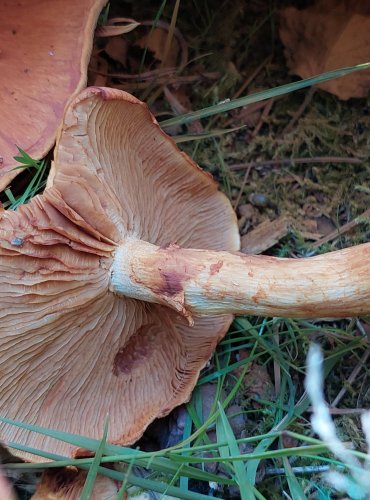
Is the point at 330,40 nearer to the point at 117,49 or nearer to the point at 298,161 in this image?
the point at 298,161

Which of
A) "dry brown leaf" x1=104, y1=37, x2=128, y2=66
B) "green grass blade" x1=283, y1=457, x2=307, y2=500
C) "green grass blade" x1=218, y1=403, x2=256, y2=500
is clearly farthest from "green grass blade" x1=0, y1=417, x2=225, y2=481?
"dry brown leaf" x1=104, y1=37, x2=128, y2=66

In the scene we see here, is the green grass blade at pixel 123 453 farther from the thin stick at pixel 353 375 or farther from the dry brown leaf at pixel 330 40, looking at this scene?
the dry brown leaf at pixel 330 40

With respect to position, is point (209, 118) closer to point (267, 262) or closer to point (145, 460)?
point (267, 262)

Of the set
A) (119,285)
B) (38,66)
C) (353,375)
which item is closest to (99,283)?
(119,285)

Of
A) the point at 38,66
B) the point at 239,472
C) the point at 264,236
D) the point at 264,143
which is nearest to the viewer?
the point at 239,472

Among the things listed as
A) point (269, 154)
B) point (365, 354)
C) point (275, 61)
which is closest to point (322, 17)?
point (275, 61)

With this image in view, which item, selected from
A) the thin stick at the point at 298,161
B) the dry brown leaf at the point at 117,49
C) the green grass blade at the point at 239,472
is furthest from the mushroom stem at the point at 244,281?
the dry brown leaf at the point at 117,49
